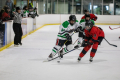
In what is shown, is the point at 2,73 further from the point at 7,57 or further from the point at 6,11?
the point at 6,11

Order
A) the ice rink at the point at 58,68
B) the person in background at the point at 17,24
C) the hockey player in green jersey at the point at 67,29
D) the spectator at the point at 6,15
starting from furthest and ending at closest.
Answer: the spectator at the point at 6,15
the person in background at the point at 17,24
the hockey player in green jersey at the point at 67,29
the ice rink at the point at 58,68

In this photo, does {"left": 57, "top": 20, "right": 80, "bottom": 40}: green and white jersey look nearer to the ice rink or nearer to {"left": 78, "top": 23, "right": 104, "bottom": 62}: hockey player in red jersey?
{"left": 78, "top": 23, "right": 104, "bottom": 62}: hockey player in red jersey

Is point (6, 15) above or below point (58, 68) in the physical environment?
above

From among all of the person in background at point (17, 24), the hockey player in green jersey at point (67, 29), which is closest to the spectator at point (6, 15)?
the person in background at point (17, 24)

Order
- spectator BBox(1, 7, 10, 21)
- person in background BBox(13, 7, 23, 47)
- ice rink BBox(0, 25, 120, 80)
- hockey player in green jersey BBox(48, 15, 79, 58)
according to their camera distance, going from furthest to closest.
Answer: spectator BBox(1, 7, 10, 21) < person in background BBox(13, 7, 23, 47) < hockey player in green jersey BBox(48, 15, 79, 58) < ice rink BBox(0, 25, 120, 80)

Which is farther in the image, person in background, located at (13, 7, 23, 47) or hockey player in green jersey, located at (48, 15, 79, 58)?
person in background, located at (13, 7, 23, 47)

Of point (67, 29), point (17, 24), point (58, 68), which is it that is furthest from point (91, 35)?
point (17, 24)

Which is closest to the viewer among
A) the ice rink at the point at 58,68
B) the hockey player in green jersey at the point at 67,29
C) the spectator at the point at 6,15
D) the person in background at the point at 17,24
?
the ice rink at the point at 58,68

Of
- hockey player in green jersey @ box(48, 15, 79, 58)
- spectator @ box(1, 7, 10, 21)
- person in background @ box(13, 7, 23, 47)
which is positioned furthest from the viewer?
spectator @ box(1, 7, 10, 21)

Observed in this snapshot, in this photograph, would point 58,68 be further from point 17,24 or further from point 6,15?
point 6,15

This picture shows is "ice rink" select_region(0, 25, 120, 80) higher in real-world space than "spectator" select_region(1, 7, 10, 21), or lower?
lower

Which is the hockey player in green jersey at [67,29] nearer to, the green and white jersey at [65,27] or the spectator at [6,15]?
the green and white jersey at [65,27]

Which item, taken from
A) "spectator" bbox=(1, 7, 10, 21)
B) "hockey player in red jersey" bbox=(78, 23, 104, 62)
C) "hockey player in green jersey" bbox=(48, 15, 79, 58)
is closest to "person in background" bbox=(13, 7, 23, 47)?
"spectator" bbox=(1, 7, 10, 21)

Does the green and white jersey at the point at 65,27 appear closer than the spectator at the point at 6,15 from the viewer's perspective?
Yes
